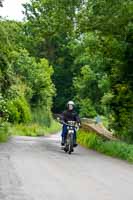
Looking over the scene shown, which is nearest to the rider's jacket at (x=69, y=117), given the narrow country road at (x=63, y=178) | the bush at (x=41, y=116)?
the narrow country road at (x=63, y=178)

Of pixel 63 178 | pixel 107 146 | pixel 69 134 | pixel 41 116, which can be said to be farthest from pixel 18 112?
pixel 63 178

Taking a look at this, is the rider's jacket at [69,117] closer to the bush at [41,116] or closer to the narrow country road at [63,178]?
the narrow country road at [63,178]

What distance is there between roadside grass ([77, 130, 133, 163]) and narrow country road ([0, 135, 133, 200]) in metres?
0.67

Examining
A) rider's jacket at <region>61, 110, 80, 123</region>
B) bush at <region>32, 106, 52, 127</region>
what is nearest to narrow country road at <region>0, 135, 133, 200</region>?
rider's jacket at <region>61, 110, 80, 123</region>

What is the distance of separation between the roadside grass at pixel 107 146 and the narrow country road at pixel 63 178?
2.21 feet

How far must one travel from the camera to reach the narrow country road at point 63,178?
11813mm

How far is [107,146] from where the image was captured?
2380cm

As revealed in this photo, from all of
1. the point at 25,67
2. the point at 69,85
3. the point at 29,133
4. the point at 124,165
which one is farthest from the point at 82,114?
the point at 124,165

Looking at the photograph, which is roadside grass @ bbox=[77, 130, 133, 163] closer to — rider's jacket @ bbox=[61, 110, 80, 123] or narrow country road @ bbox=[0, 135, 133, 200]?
narrow country road @ bbox=[0, 135, 133, 200]

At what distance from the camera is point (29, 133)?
164 ft

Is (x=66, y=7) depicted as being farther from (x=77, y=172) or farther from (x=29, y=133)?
(x=29, y=133)

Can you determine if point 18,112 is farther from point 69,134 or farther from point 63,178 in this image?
point 63,178

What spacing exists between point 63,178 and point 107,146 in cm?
953

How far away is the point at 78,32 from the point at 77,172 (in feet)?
37.6
